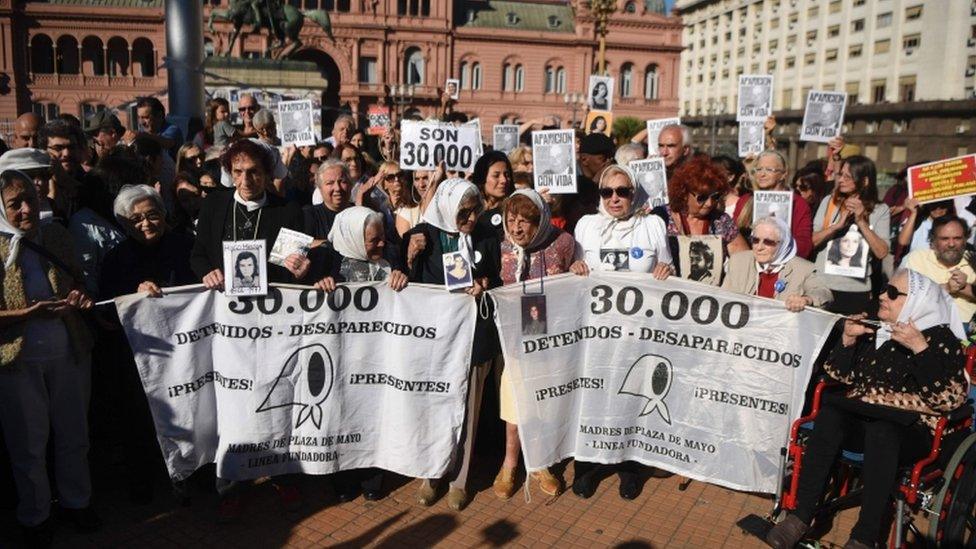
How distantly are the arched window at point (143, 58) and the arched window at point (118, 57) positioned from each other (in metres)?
0.63

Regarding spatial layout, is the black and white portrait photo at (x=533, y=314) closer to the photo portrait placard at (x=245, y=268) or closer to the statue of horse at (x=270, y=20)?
the photo portrait placard at (x=245, y=268)

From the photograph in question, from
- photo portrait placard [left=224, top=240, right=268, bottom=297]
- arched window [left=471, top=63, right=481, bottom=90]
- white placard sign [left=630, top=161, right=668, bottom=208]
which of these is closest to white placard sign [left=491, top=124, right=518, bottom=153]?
white placard sign [left=630, top=161, right=668, bottom=208]

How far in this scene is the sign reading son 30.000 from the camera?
20.1ft

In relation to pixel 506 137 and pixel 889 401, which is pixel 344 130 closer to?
pixel 506 137

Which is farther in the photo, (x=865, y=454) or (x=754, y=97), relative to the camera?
(x=754, y=97)

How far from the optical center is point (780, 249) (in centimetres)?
491

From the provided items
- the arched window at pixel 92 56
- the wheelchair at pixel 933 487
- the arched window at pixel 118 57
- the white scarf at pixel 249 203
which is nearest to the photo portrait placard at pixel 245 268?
the white scarf at pixel 249 203

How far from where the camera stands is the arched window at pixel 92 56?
196 ft

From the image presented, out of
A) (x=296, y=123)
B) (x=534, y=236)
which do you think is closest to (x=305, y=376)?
(x=534, y=236)

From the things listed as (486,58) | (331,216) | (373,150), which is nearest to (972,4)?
(486,58)

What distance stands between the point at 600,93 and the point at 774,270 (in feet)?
19.7

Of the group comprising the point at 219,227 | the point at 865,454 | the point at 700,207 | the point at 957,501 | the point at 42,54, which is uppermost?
the point at 42,54

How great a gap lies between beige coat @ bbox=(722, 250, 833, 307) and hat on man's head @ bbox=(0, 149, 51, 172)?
441 centimetres

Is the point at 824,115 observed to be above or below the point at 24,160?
above
